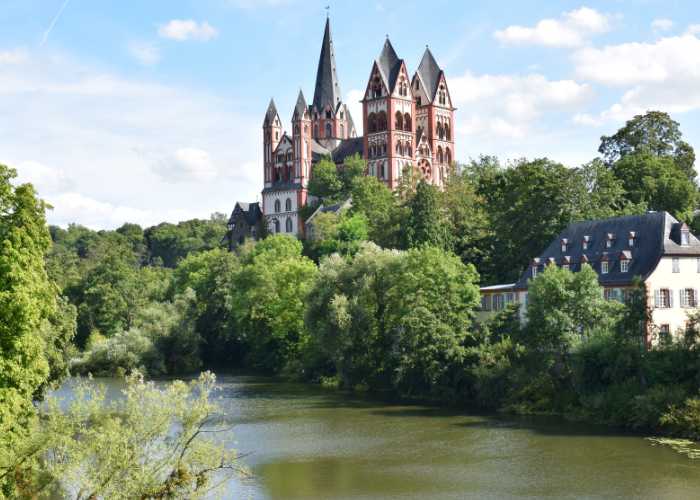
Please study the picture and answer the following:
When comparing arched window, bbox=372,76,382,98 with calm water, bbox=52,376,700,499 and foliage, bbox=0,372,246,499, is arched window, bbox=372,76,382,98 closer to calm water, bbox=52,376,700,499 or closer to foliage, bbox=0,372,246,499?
calm water, bbox=52,376,700,499

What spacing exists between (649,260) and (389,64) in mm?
74481

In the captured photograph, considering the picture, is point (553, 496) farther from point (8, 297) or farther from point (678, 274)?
point (678, 274)

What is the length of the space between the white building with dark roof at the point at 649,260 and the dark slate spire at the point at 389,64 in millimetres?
65436

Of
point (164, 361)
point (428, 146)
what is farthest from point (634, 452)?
point (428, 146)

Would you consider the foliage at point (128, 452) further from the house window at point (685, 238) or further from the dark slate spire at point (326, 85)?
the dark slate spire at point (326, 85)

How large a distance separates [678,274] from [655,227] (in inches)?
119

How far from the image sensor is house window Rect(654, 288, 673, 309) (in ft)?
163

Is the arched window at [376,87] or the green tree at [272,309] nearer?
the green tree at [272,309]

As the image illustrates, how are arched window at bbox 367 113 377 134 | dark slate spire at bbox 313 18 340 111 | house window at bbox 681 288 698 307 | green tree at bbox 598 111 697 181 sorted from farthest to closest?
dark slate spire at bbox 313 18 340 111 → arched window at bbox 367 113 377 134 → green tree at bbox 598 111 697 181 → house window at bbox 681 288 698 307

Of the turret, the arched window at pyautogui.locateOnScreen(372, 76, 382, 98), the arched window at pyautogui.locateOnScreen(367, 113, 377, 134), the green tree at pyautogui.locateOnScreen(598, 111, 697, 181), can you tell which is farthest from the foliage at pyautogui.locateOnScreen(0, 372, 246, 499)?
the turret

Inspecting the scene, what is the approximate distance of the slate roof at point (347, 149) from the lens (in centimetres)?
12388

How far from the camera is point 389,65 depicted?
12075 centimetres

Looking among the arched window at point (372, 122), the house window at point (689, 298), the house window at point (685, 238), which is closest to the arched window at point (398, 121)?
the arched window at point (372, 122)

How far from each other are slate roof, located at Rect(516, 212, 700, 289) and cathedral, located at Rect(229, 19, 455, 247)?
59.6 metres
